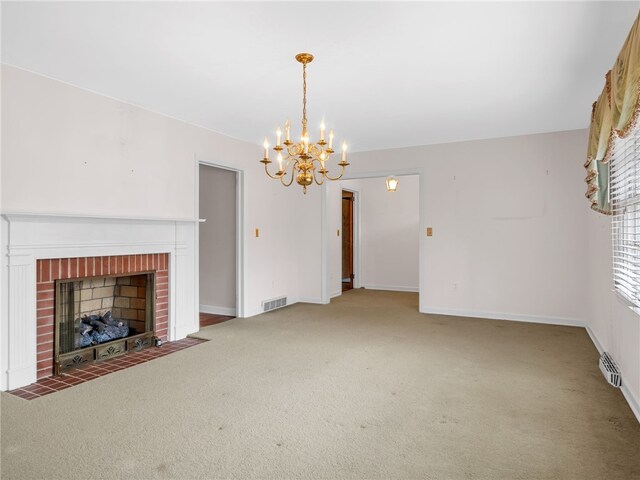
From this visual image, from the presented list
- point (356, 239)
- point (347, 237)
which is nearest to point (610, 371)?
point (356, 239)

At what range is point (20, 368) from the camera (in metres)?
3.15

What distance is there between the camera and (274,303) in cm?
623

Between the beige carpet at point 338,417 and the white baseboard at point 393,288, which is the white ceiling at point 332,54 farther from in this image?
the white baseboard at point 393,288

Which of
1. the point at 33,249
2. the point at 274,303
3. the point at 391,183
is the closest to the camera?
the point at 33,249

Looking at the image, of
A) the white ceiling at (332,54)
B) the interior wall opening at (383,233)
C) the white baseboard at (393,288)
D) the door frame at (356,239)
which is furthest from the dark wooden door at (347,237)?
the white ceiling at (332,54)

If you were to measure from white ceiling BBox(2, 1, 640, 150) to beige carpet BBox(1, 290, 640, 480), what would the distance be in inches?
97.0

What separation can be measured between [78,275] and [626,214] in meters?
4.50

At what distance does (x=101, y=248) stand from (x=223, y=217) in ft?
7.37

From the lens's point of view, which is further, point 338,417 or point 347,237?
point 347,237

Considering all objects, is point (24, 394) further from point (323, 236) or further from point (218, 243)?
point (323, 236)

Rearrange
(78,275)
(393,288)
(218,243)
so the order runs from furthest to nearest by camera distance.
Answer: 1. (393,288)
2. (218,243)
3. (78,275)

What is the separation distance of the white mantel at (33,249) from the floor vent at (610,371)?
4.05 meters

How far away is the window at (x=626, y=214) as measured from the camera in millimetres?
2701

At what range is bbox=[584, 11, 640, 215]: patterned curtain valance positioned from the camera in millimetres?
2043
